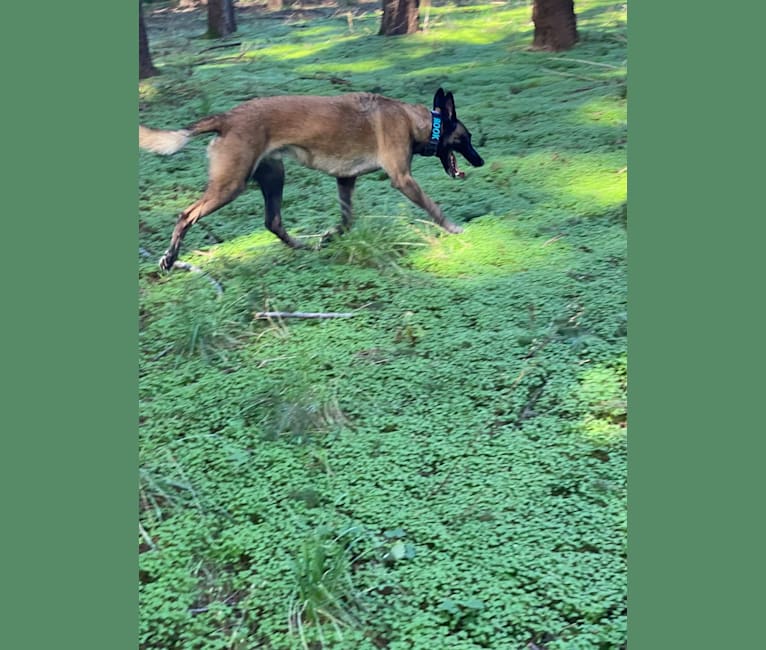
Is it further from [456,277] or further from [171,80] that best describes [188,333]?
[171,80]

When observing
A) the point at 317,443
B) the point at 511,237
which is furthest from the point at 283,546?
the point at 511,237

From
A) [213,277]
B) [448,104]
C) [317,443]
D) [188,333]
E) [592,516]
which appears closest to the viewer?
[592,516]

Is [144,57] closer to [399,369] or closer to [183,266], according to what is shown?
[183,266]

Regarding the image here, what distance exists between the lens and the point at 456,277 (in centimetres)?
407

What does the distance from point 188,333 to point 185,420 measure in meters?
0.47

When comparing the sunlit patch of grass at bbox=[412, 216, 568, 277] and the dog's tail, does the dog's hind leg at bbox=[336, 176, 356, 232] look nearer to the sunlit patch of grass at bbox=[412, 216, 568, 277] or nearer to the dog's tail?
the sunlit patch of grass at bbox=[412, 216, 568, 277]

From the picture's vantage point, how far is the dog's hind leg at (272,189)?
4.37 meters

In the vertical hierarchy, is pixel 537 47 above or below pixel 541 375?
above

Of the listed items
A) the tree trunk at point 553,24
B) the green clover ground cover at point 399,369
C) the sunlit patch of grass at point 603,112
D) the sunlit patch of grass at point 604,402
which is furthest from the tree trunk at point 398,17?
the sunlit patch of grass at point 604,402

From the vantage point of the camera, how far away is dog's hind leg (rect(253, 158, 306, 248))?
14.3 ft

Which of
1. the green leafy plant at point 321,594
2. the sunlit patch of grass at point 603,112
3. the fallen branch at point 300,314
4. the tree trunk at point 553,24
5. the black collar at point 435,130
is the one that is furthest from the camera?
the tree trunk at point 553,24

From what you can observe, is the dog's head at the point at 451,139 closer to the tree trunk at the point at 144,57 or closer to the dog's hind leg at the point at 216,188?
the dog's hind leg at the point at 216,188

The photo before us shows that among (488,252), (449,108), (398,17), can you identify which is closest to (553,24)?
(449,108)

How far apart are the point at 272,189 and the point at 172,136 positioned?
1.73 feet
